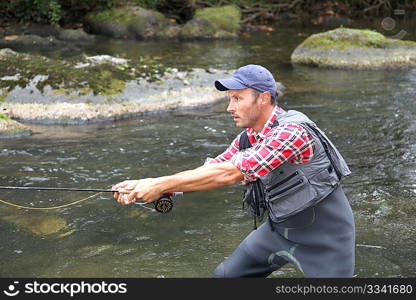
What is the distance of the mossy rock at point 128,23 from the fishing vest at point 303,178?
18263 mm

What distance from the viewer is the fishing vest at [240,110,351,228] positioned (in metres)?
4.02

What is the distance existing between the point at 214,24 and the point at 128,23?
3.17m

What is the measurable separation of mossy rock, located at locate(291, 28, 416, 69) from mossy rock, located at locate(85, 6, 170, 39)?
6918 millimetres

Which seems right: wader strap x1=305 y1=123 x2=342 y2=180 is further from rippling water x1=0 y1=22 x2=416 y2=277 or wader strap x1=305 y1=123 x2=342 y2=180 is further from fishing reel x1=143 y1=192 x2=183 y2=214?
rippling water x1=0 y1=22 x2=416 y2=277

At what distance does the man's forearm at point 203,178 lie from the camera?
13.1ft

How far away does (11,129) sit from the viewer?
10547 mm

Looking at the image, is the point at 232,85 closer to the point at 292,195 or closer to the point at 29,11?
the point at 292,195

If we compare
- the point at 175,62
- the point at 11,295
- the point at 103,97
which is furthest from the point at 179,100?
the point at 11,295

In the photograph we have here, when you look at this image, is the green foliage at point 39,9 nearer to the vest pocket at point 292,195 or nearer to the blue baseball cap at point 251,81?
the blue baseball cap at point 251,81

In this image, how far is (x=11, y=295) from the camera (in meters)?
4.39

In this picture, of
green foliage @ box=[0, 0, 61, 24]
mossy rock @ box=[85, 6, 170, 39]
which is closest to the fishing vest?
mossy rock @ box=[85, 6, 170, 39]

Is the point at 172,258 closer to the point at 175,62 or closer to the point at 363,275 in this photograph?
the point at 363,275

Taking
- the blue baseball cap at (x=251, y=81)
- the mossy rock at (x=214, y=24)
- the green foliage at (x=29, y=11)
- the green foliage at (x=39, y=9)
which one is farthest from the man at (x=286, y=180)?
the green foliage at (x=29, y=11)

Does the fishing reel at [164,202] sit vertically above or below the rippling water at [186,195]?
above
